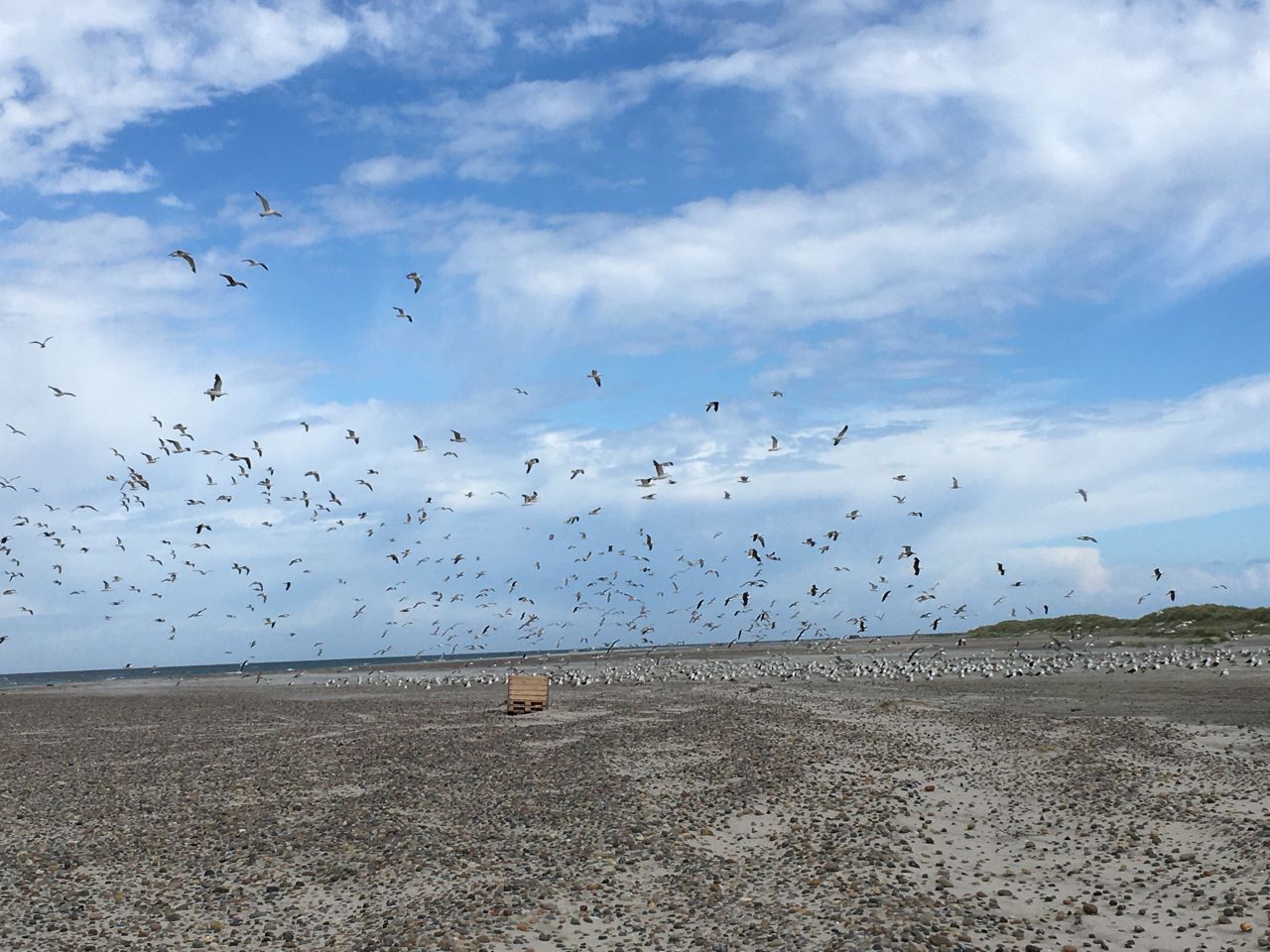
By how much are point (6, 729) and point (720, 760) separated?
34.3 m

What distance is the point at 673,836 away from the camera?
16234 millimetres

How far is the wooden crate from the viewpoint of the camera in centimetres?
3841

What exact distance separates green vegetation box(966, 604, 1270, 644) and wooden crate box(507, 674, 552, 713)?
47.9 m

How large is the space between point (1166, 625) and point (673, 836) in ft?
260

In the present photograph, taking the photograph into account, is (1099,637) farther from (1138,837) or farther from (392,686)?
(1138,837)


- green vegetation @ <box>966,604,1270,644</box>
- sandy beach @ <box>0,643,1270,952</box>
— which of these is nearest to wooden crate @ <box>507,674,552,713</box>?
sandy beach @ <box>0,643,1270,952</box>

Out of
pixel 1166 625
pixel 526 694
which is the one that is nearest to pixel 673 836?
pixel 526 694

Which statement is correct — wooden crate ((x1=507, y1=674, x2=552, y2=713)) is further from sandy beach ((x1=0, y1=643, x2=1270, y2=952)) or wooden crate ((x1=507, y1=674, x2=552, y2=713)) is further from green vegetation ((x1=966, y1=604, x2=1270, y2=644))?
green vegetation ((x1=966, y1=604, x2=1270, y2=644))

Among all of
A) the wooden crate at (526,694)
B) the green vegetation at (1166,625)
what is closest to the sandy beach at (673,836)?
the wooden crate at (526,694)

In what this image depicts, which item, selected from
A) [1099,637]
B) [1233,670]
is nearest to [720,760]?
[1233,670]

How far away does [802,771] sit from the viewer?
20922mm

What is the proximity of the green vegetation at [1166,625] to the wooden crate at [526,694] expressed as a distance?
47.9m

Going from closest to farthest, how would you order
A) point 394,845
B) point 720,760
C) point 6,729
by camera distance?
point 394,845, point 720,760, point 6,729

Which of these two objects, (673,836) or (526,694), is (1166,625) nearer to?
(526,694)
